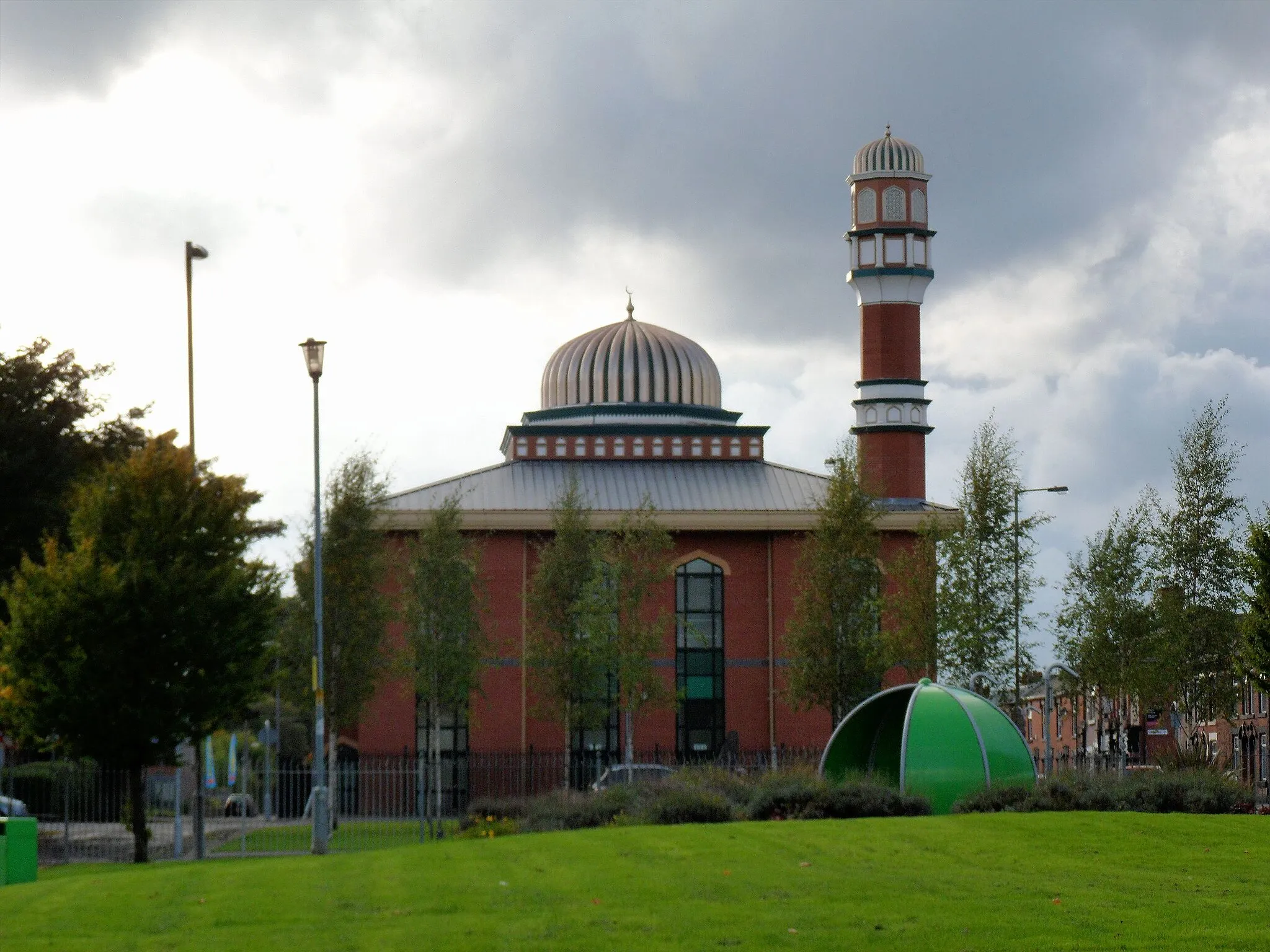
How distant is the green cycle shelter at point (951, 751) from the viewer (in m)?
28.0

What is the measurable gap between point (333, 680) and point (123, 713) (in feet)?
41.8

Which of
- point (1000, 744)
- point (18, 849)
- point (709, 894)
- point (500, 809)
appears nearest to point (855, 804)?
point (1000, 744)

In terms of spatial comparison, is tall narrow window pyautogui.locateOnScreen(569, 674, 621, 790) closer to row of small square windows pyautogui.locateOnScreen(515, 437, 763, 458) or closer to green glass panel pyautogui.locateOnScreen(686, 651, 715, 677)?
green glass panel pyautogui.locateOnScreen(686, 651, 715, 677)

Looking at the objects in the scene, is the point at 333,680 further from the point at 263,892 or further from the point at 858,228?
the point at 858,228

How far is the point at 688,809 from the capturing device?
25312 mm

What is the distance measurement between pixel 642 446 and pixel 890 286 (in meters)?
10.1

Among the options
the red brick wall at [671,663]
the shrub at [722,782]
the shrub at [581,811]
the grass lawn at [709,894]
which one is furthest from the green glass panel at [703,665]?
the grass lawn at [709,894]

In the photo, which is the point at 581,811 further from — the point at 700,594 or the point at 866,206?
the point at 866,206

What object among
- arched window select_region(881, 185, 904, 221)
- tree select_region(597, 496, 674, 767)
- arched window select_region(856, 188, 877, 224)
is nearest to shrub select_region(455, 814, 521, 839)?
tree select_region(597, 496, 674, 767)

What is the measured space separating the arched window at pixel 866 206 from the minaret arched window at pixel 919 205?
1318 millimetres

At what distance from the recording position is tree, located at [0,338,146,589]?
110 ft

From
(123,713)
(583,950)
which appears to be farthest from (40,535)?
(583,950)

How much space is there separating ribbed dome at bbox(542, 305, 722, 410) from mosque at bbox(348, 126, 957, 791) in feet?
0.23

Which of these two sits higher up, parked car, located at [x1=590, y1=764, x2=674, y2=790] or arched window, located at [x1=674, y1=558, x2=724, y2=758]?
arched window, located at [x1=674, y1=558, x2=724, y2=758]
